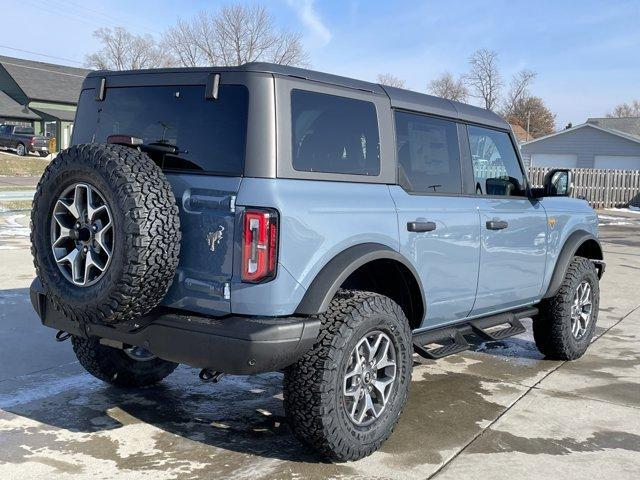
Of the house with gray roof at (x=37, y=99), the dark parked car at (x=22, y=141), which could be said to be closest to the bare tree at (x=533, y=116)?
the house with gray roof at (x=37, y=99)

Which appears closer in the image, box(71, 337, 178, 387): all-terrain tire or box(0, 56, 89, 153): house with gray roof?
box(71, 337, 178, 387): all-terrain tire

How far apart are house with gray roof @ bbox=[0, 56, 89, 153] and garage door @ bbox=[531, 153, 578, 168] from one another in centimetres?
2803

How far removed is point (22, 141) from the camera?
36.7 m

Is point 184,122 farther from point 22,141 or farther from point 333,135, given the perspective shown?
point 22,141

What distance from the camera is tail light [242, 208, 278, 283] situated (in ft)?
10.5

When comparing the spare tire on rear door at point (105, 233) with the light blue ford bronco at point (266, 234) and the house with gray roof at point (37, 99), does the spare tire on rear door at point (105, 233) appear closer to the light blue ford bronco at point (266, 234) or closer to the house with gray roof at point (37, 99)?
the light blue ford bronco at point (266, 234)

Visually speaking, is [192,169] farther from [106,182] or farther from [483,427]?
[483,427]

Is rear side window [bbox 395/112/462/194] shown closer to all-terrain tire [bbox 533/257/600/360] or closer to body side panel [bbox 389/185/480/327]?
body side panel [bbox 389/185/480/327]

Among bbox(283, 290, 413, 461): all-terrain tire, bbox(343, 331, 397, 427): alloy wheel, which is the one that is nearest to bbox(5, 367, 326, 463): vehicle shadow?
bbox(283, 290, 413, 461): all-terrain tire

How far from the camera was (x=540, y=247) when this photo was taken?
208 inches

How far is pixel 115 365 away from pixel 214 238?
1.79 metres

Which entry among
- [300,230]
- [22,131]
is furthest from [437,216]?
[22,131]

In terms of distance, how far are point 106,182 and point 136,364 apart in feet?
6.19

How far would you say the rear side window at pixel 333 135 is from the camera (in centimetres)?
353
